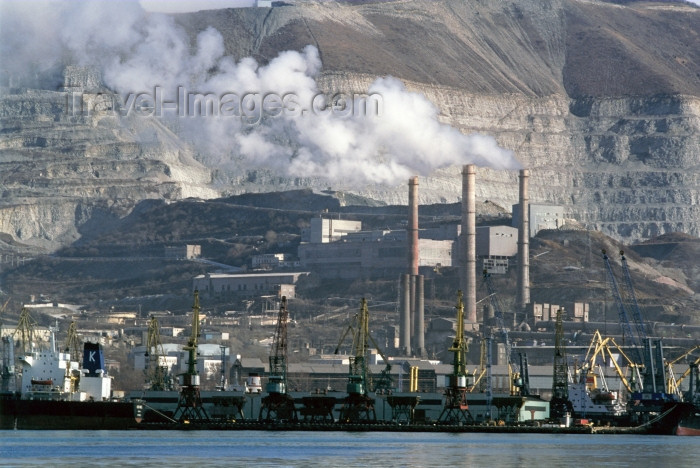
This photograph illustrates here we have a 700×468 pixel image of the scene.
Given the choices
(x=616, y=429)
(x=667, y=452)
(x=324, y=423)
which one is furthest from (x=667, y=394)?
(x=667, y=452)

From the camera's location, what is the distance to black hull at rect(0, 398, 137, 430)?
123 meters

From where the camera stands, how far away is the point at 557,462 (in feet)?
300

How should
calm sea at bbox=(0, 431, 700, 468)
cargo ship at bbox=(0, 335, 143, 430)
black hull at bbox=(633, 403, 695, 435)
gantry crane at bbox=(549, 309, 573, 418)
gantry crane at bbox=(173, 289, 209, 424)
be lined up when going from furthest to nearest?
gantry crane at bbox=(549, 309, 573, 418) < black hull at bbox=(633, 403, 695, 435) < gantry crane at bbox=(173, 289, 209, 424) < cargo ship at bbox=(0, 335, 143, 430) < calm sea at bbox=(0, 431, 700, 468)

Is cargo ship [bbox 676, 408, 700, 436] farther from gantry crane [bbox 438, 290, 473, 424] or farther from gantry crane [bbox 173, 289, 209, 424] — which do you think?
gantry crane [bbox 173, 289, 209, 424]

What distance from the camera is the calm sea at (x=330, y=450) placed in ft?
294

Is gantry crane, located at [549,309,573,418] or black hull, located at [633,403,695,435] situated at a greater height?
gantry crane, located at [549,309,573,418]

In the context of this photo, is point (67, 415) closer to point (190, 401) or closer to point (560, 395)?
point (190, 401)

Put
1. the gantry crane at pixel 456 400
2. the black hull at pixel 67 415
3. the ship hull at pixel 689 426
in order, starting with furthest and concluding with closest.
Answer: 1. the ship hull at pixel 689 426
2. the gantry crane at pixel 456 400
3. the black hull at pixel 67 415

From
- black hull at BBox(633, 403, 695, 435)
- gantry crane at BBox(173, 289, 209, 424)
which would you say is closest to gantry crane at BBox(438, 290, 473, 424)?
black hull at BBox(633, 403, 695, 435)

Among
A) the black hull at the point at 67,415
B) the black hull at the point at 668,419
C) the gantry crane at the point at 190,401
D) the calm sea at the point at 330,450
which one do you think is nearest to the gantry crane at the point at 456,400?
the calm sea at the point at 330,450

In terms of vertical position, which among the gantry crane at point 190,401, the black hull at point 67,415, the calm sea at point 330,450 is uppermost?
the gantry crane at point 190,401

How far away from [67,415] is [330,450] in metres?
29.8

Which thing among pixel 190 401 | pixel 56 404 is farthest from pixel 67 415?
pixel 190 401

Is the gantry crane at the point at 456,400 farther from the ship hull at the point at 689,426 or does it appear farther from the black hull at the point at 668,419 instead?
the ship hull at the point at 689,426
